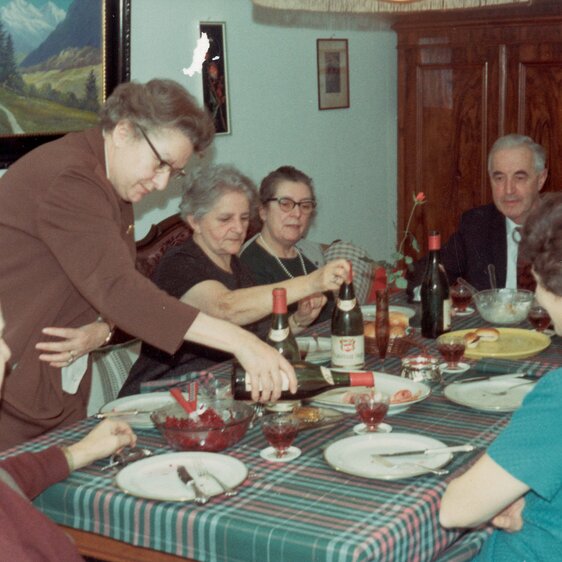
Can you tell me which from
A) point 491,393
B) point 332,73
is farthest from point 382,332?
point 332,73

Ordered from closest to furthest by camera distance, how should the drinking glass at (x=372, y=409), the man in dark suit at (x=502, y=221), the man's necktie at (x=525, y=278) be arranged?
1. the drinking glass at (x=372, y=409)
2. the man's necktie at (x=525, y=278)
3. the man in dark suit at (x=502, y=221)

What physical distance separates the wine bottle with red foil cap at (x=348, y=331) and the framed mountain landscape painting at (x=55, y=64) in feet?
4.27

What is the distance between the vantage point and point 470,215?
154 inches

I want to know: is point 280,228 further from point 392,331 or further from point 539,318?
point 539,318

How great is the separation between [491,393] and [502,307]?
820 millimetres

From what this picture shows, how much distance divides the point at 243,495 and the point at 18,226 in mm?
884

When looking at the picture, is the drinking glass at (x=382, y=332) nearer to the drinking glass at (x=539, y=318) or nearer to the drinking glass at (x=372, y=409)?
the drinking glass at (x=539, y=318)

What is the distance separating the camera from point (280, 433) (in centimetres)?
191

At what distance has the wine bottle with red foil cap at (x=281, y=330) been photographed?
2.27 meters

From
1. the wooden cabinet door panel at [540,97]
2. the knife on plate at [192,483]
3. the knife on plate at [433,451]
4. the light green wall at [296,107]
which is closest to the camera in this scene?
the knife on plate at [192,483]

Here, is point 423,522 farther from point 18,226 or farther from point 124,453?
point 18,226

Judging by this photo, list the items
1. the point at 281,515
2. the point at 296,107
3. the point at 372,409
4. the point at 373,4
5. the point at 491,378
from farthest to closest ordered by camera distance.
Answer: the point at 296,107, the point at 373,4, the point at 491,378, the point at 372,409, the point at 281,515

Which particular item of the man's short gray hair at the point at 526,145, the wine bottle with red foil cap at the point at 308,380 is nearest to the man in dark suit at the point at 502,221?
the man's short gray hair at the point at 526,145

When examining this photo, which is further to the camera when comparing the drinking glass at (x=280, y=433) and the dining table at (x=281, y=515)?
the drinking glass at (x=280, y=433)
